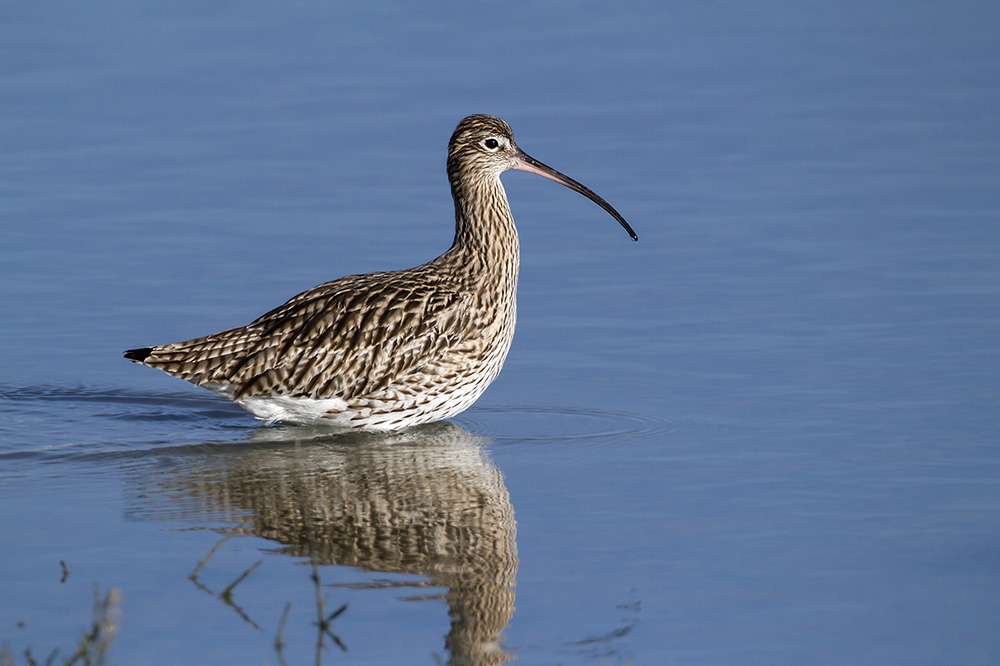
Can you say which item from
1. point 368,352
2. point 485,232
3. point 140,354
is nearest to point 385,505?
point 368,352

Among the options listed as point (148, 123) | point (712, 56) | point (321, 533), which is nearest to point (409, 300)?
point (321, 533)

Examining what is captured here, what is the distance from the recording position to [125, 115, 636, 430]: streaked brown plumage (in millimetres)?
10648

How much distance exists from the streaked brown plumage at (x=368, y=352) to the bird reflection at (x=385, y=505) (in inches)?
9.8

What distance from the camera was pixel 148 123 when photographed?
17422mm

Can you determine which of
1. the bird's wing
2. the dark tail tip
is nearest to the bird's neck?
the bird's wing

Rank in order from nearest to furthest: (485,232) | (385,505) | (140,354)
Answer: (385,505) < (140,354) < (485,232)

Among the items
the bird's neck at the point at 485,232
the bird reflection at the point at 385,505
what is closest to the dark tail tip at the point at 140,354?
the bird reflection at the point at 385,505

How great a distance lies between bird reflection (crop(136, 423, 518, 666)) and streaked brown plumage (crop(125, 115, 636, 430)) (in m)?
0.25

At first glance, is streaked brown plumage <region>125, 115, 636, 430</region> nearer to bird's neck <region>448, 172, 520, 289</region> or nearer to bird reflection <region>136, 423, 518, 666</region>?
bird's neck <region>448, 172, 520, 289</region>

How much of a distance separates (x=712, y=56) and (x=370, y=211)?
596 cm

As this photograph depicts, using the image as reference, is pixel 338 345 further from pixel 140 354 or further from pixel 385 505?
pixel 385 505

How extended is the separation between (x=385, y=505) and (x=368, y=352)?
1.98 metres

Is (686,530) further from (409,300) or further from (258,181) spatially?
(258,181)

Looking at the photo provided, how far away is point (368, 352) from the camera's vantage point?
10750 millimetres
